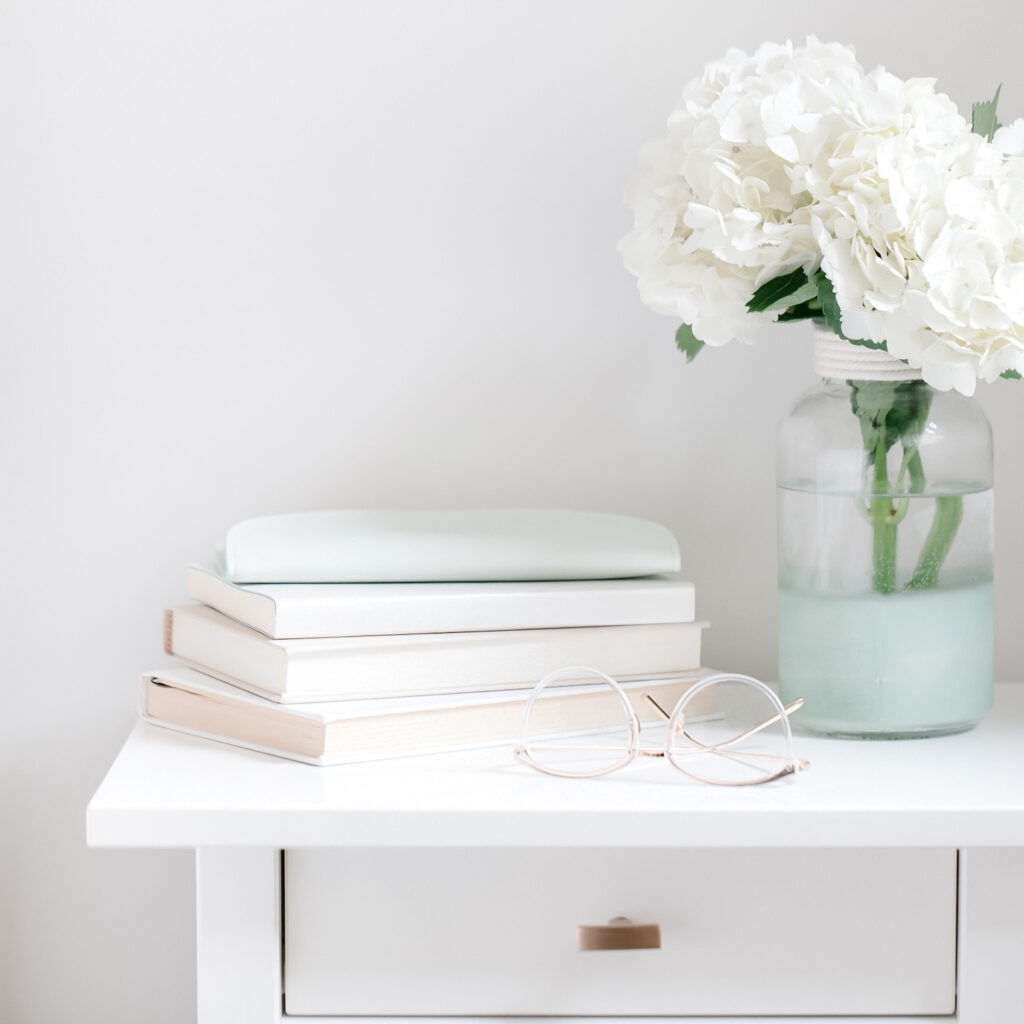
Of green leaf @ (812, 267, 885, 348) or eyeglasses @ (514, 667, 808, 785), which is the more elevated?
green leaf @ (812, 267, 885, 348)

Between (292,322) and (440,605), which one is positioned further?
(292,322)

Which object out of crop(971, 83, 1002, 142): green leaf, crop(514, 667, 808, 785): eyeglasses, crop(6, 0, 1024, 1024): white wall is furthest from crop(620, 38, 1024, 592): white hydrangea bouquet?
crop(6, 0, 1024, 1024): white wall

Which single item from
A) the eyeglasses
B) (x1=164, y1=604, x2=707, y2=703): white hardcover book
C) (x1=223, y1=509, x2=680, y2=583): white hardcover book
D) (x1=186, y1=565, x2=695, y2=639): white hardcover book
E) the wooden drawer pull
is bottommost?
the wooden drawer pull

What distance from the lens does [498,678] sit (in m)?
0.83

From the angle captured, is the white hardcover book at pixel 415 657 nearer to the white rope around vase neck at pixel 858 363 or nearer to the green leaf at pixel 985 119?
the white rope around vase neck at pixel 858 363

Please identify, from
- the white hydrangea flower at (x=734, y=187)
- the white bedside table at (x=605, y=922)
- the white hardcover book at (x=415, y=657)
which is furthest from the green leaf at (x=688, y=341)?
the white bedside table at (x=605, y=922)

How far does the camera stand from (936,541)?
83 cm

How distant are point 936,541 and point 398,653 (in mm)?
350

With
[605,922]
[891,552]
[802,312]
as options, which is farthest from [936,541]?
[605,922]

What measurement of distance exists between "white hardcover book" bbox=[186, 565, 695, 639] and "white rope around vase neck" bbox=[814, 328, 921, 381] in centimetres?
18

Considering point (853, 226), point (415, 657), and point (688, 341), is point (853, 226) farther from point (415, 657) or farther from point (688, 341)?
point (415, 657)

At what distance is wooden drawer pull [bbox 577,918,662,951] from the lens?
2.48 ft

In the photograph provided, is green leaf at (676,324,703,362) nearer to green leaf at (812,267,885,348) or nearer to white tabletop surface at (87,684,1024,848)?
green leaf at (812,267,885,348)

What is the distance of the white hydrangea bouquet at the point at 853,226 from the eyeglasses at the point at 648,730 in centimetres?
14
